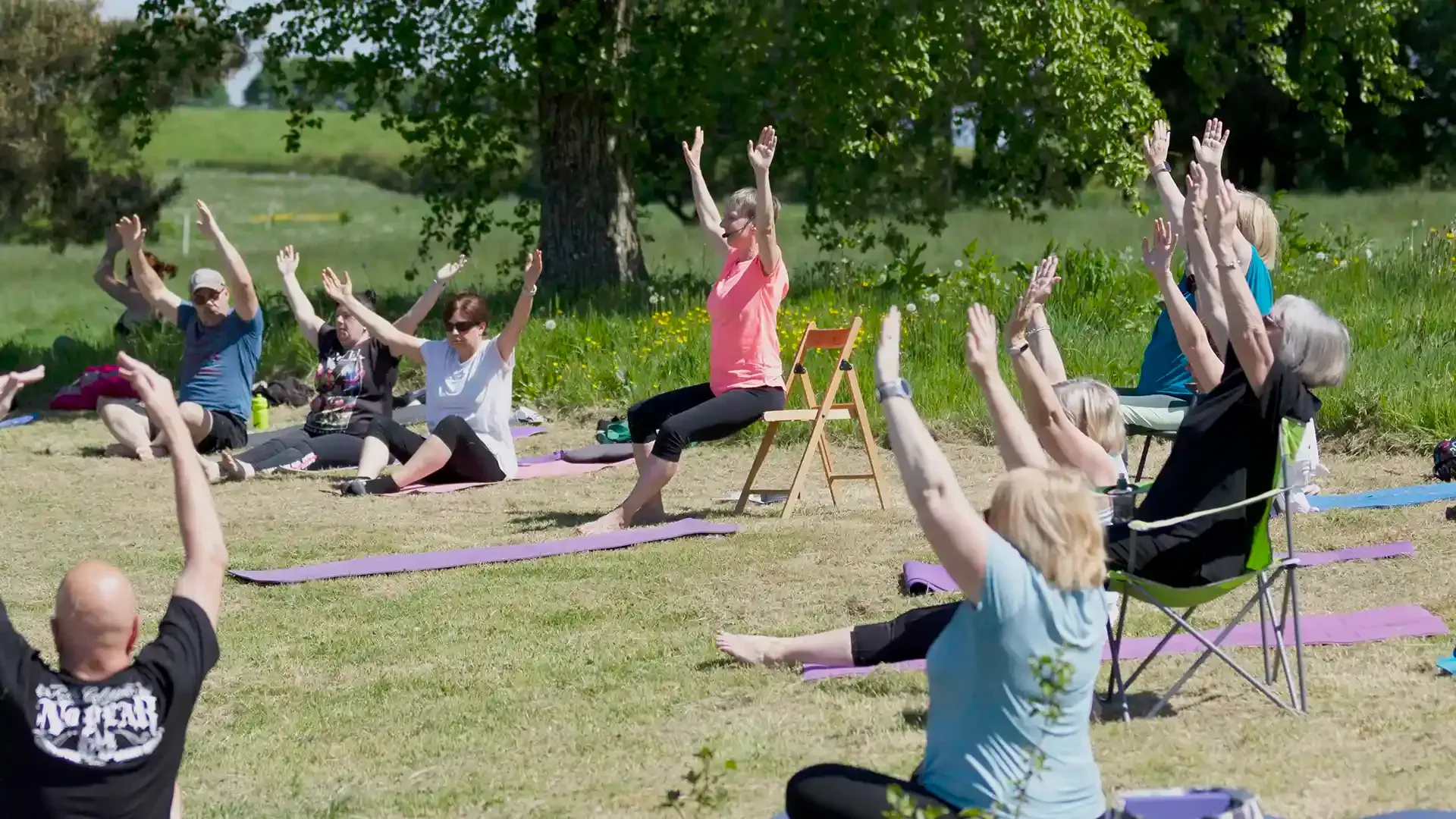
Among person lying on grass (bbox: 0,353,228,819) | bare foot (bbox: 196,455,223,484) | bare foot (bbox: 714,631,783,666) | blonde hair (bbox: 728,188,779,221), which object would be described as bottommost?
bare foot (bbox: 196,455,223,484)

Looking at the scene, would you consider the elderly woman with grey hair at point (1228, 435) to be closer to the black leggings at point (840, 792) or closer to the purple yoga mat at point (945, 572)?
the black leggings at point (840, 792)

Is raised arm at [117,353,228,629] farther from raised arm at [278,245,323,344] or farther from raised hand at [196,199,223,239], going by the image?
raised arm at [278,245,323,344]

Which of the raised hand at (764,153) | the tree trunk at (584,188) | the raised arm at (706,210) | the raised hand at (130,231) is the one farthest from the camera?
the tree trunk at (584,188)

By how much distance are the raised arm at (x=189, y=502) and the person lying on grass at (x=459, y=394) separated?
6013 mm

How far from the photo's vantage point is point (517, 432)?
12.8 metres

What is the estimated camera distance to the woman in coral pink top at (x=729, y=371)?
863 centimetres

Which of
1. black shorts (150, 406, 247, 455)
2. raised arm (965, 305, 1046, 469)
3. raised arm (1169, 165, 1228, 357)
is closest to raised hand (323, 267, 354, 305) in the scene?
black shorts (150, 406, 247, 455)

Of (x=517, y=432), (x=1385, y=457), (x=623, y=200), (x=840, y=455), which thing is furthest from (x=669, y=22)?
(x=1385, y=457)

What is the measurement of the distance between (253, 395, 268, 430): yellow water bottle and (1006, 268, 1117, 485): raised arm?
29.0 ft

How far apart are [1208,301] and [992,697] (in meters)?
2.19

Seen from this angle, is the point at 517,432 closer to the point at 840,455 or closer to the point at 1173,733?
the point at 840,455

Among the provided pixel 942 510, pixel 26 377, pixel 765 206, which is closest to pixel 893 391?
pixel 942 510

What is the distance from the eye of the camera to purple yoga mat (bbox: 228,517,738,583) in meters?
7.78

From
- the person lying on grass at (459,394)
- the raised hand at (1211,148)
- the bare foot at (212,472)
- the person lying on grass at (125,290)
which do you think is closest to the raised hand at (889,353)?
the raised hand at (1211,148)
